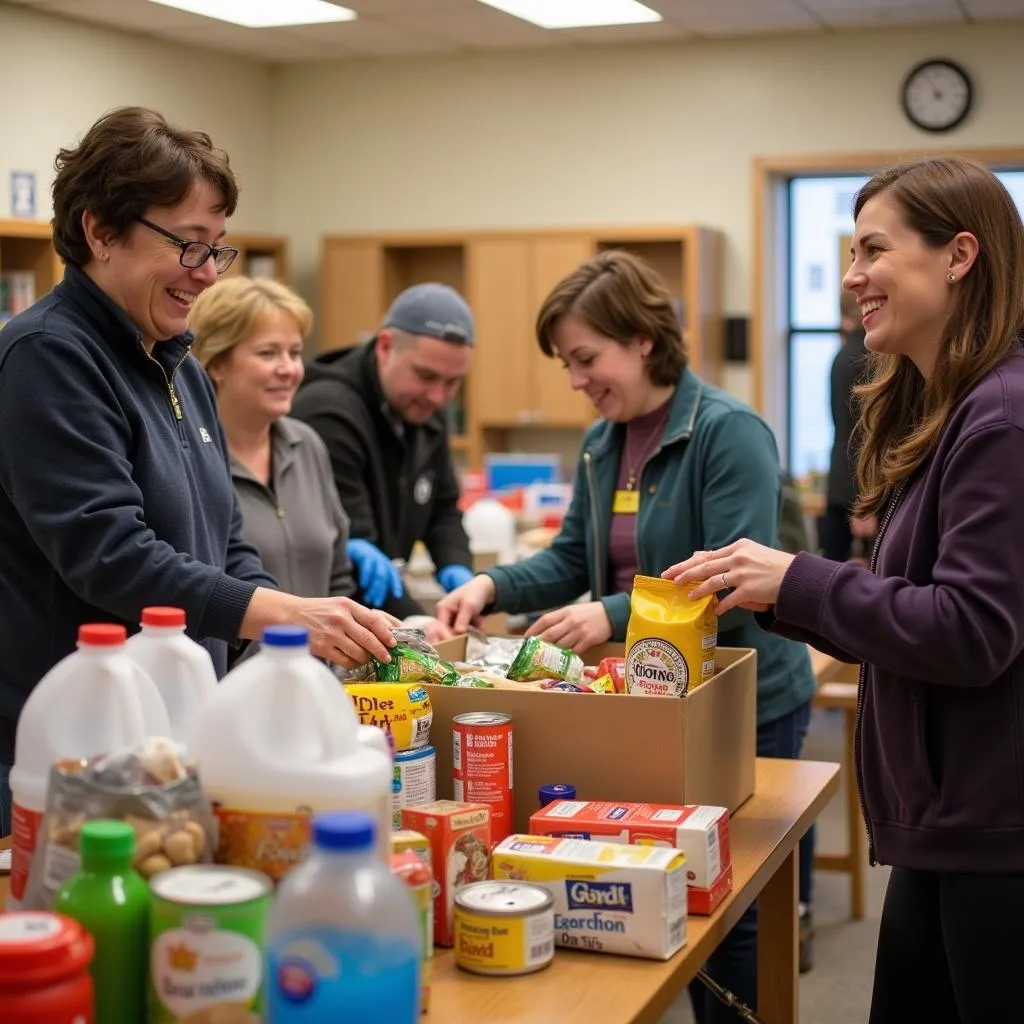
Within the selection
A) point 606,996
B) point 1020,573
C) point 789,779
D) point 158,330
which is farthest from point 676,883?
point 158,330

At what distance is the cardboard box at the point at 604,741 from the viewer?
174 cm

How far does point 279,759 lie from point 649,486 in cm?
144

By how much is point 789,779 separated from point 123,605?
3.37ft

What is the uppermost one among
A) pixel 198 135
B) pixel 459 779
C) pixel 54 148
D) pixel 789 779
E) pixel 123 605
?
pixel 54 148

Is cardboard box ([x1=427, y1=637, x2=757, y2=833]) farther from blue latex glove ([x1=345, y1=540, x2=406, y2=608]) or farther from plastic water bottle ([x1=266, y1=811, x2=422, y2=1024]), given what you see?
blue latex glove ([x1=345, y1=540, x2=406, y2=608])

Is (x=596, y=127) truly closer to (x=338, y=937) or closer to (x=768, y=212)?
(x=768, y=212)

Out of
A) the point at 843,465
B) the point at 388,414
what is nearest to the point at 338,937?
the point at 388,414

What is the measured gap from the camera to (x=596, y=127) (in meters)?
7.50

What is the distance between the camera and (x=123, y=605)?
5.89 ft

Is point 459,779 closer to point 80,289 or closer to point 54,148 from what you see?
point 80,289

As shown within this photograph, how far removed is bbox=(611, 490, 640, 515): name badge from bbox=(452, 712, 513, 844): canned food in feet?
3.07

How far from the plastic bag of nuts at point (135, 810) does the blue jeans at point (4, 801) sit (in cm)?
71

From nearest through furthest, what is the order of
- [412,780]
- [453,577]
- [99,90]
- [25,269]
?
1. [412,780]
2. [453,577]
3. [25,269]
4. [99,90]

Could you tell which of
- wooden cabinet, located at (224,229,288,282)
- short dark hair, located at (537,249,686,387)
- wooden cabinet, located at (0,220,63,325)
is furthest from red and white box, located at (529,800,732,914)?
wooden cabinet, located at (224,229,288,282)
